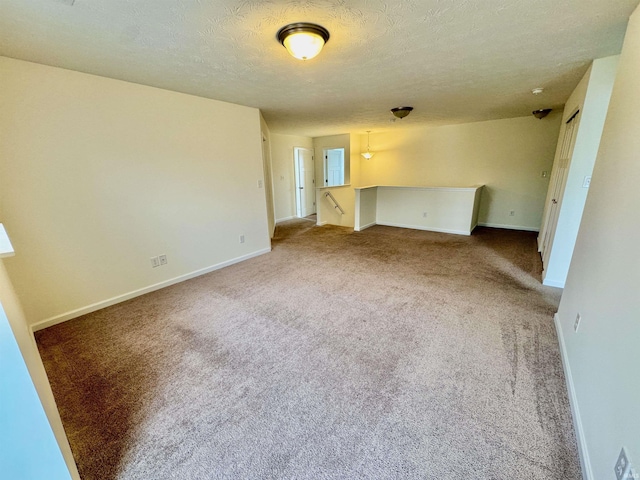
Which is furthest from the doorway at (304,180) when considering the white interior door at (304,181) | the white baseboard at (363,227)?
the white baseboard at (363,227)

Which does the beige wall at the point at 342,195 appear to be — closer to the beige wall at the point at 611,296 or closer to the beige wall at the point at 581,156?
the beige wall at the point at 581,156

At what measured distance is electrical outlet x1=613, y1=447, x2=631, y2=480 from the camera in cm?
89

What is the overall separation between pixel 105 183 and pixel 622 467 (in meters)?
3.85

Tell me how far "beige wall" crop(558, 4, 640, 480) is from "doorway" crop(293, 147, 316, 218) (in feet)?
20.1

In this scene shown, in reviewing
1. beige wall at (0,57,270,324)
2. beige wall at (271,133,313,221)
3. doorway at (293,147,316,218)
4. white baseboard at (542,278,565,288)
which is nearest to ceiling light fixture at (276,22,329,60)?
beige wall at (0,57,270,324)

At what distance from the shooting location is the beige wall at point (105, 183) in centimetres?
216

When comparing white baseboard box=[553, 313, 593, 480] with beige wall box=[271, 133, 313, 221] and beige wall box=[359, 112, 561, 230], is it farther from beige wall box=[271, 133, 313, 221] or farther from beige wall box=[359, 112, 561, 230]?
beige wall box=[271, 133, 313, 221]

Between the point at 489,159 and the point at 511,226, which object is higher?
the point at 489,159

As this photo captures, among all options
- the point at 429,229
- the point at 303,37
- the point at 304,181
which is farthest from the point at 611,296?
the point at 304,181

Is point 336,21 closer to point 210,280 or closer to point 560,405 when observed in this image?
point 560,405

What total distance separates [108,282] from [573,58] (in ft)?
15.9

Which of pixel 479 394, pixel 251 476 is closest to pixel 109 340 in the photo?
pixel 251 476

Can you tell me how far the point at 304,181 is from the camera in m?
7.50

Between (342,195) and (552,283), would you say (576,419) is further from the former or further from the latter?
(342,195)
